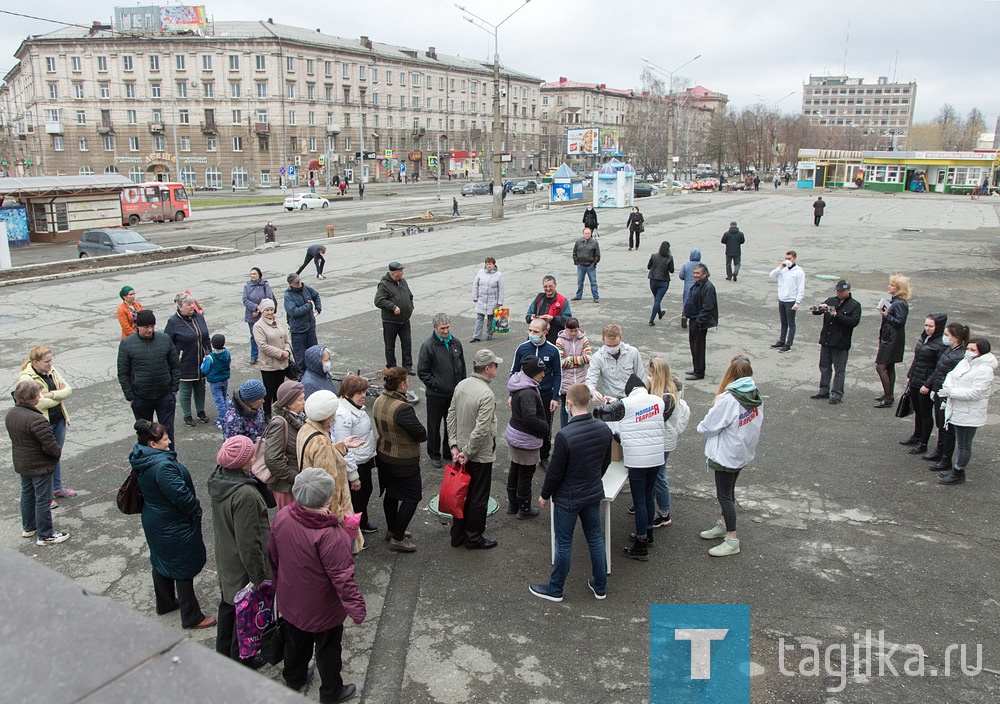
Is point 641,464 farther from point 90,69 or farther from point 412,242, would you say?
point 90,69

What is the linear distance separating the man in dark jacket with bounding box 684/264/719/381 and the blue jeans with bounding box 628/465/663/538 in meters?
5.33

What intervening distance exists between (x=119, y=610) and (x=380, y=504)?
5.75 meters

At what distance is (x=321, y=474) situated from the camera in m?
4.08

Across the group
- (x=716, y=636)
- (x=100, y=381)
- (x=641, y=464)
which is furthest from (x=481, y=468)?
(x=100, y=381)

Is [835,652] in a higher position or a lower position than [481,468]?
lower

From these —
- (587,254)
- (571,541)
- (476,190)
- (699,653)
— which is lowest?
(699,653)

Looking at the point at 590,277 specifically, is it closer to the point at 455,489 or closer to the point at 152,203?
the point at 455,489

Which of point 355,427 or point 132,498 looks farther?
point 355,427

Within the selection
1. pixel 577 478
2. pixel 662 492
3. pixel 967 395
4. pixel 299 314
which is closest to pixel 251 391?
pixel 577 478

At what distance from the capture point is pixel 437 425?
8.09 meters

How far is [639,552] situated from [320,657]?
2871 millimetres

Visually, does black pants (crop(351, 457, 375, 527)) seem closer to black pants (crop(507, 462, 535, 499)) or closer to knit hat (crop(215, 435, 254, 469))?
black pants (crop(507, 462, 535, 499))

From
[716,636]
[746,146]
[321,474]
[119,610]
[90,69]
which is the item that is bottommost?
[716,636]

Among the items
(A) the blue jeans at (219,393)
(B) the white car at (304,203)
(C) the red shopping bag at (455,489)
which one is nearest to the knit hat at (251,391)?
(C) the red shopping bag at (455,489)
